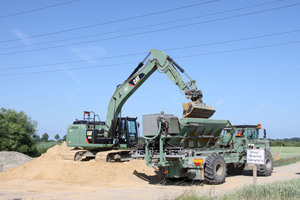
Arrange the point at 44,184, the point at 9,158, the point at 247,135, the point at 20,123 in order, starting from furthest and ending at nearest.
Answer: the point at 20,123, the point at 9,158, the point at 247,135, the point at 44,184

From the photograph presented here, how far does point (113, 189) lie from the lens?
1273cm

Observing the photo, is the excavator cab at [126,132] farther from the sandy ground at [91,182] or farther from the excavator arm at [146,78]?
the sandy ground at [91,182]

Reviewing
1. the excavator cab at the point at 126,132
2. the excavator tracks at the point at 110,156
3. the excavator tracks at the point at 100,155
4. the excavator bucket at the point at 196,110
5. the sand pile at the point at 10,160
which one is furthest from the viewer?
the sand pile at the point at 10,160

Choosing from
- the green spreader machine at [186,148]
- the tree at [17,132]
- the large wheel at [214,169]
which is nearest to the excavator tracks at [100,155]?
the green spreader machine at [186,148]

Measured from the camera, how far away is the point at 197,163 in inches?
509

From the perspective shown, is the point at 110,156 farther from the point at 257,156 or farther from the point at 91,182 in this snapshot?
the point at 257,156

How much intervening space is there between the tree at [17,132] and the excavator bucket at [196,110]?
22314 millimetres

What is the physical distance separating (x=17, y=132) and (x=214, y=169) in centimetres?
2432

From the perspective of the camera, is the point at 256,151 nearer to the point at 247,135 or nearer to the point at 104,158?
the point at 247,135

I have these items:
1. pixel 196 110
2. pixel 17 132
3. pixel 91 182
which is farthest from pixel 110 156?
pixel 17 132

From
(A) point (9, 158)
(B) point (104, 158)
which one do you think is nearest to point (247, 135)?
(B) point (104, 158)

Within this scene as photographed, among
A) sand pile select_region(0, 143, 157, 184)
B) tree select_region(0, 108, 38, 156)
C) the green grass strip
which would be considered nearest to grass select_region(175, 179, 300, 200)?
sand pile select_region(0, 143, 157, 184)

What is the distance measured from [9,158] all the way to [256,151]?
1704cm

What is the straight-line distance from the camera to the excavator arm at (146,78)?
14.4 metres
